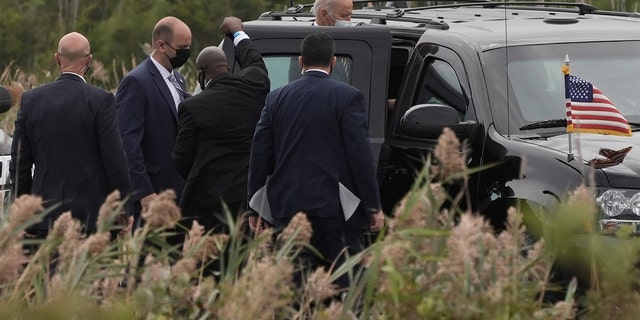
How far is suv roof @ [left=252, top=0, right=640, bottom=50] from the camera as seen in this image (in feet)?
29.4

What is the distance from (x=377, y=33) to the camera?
356 inches

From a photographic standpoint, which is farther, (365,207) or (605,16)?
(605,16)

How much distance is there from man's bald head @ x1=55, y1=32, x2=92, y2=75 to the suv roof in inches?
61.8

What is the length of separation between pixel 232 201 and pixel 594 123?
188 cm

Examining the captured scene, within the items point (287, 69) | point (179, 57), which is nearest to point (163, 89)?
point (179, 57)

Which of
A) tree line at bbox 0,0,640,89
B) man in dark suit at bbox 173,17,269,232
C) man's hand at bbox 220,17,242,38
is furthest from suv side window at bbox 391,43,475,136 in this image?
tree line at bbox 0,0,640,89

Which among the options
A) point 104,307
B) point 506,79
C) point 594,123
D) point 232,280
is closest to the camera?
point 104,307

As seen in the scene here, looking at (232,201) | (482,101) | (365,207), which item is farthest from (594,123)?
(232,201)

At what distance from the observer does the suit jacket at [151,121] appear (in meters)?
8.95

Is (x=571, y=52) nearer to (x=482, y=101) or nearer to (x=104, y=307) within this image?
(x=482, y=101)

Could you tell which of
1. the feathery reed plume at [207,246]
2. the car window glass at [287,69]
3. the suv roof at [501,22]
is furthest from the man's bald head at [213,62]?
the feathery reed plume at [207,246]

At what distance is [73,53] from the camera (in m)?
8.17

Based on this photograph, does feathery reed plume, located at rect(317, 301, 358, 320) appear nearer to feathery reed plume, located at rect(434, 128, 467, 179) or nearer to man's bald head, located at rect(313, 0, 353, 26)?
feathery reed plume, located at rect(434, 128, 467, 179)

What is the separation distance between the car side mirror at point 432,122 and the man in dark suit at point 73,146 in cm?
139
